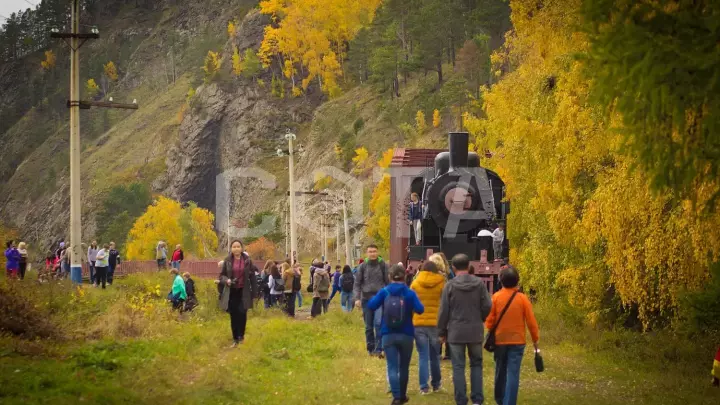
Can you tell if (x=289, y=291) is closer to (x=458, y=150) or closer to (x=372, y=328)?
(x=458, y=150)

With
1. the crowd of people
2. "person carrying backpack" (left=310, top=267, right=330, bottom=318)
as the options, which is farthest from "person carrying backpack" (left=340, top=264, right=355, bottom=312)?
the crowd of people

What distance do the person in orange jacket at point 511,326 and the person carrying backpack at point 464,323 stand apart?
16cm

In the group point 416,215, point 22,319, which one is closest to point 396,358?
point 22,319

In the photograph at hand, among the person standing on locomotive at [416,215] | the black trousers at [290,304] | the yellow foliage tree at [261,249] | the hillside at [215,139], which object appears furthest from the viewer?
the hillside at [215,139]

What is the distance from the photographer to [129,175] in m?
149

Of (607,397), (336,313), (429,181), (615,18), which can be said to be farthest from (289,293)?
(615,18)

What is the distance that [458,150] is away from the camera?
25.3m

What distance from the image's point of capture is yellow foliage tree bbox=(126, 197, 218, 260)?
335 ft

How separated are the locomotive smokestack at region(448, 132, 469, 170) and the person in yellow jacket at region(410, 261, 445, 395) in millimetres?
13298

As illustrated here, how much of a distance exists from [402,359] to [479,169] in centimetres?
1433

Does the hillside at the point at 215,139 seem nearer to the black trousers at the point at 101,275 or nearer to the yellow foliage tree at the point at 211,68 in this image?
the yellow foliage tree at the point at 211,68

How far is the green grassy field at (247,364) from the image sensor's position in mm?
11461

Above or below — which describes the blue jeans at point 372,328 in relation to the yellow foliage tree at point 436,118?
below

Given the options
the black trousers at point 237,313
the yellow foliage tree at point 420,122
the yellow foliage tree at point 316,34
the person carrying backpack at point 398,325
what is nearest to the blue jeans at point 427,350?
the person carrying backpack at point 398,325
